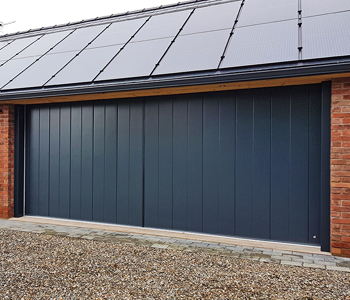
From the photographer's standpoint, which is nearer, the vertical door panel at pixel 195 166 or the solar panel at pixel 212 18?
the vertical door panel at pixel 195 166

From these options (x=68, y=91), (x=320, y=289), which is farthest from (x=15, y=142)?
(x=320, y=289)

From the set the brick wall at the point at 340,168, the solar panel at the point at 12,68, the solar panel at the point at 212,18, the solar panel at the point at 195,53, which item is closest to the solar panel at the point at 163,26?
the solar panel at the point at 212,18

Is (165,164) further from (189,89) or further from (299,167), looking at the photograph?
(299,167)

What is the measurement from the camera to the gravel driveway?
10.2 feet

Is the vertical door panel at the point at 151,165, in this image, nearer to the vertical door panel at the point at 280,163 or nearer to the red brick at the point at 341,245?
the vertical door panel at the point at 280,163

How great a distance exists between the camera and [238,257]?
4.11m

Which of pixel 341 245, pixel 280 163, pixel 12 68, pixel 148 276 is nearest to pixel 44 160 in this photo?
pixel 12 68

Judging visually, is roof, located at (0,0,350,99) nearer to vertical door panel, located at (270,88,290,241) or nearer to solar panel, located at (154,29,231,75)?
solar panel, located at (154,29,231,75)

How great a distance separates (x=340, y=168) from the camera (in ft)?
13.5

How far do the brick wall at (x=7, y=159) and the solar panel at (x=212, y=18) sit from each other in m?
3.99

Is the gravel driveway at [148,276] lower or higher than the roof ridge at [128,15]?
lower

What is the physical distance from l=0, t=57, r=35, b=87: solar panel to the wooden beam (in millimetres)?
637

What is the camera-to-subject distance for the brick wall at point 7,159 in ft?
20.9

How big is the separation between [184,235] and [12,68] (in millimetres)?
5486
